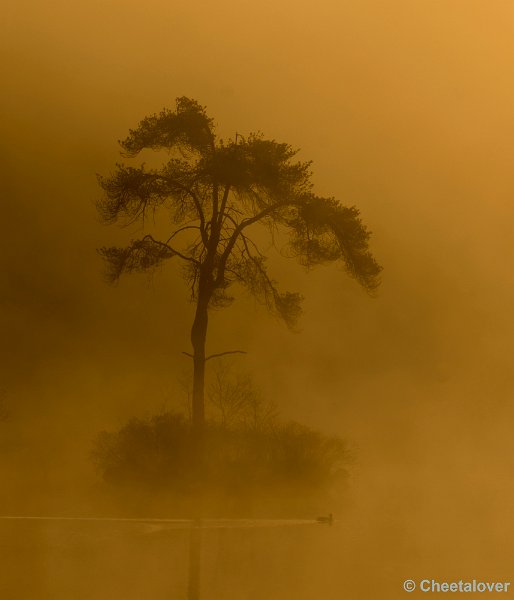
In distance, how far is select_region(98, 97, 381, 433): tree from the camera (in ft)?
13.2

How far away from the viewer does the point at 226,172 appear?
4027 mm

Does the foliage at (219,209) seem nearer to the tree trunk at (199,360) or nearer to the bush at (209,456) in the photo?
the tree trunk at (199,360)

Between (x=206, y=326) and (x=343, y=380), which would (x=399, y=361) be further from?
(x=206, y=326)

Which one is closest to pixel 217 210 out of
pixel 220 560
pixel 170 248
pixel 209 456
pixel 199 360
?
pixel 170 248

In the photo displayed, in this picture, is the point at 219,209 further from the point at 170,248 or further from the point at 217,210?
the point at 170,248

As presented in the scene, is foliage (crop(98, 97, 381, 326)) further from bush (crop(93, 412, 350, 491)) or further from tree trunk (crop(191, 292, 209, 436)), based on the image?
bush (crop(93, 412, 350, 491))

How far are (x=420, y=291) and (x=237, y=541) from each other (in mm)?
1515

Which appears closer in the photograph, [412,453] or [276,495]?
[276,495]

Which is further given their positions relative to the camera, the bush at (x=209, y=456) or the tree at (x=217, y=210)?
the tree at (x=217, y=210)

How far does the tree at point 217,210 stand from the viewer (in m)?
4.02

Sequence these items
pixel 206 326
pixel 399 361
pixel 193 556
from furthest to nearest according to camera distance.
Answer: pixel 399 361 → pixel 206 326 → pixel 193 556

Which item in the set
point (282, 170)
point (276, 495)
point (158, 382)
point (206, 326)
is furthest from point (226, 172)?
point (276, 495)

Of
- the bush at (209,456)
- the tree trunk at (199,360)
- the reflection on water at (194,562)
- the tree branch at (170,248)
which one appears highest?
the tree branch at (170,248)

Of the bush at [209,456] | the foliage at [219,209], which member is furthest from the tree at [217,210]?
the bush at [209,456]
